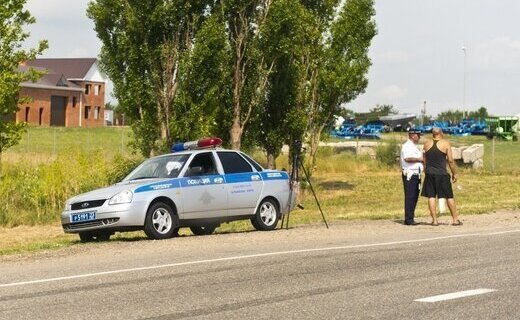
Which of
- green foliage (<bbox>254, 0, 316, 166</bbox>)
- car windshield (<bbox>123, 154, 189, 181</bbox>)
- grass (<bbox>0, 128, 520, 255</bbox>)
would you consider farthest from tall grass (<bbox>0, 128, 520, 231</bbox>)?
car windshield (<bbox>123, 154, 189, 181</bbox>)

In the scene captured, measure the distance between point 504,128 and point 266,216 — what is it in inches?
2532

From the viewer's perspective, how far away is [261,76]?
31.2m

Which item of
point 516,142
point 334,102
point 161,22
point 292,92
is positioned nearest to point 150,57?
point 161,22

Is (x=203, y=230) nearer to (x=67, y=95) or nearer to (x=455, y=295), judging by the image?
(x=455, y=295)

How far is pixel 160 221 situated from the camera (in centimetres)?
1714

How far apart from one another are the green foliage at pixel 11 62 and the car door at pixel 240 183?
954 centimetres

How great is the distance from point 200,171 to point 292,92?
52.2 ft

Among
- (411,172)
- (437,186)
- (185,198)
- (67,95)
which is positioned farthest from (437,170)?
(67,95)

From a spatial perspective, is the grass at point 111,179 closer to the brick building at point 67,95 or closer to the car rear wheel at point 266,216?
the car rear wheel at point 266,216

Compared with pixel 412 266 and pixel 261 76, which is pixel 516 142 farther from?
pixel 412 266

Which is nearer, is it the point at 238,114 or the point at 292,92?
the point at 238,114

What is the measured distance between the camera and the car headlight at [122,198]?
16703 mm

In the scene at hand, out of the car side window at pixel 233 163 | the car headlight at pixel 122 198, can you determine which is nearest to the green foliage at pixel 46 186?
the car side window at pixel 233 163

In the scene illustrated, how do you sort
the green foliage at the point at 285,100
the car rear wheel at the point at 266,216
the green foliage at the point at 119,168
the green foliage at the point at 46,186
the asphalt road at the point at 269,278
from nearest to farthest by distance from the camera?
the asphalt road at the point at 269,278 → the car rear wheel at the point at 266,216 → the green foliage at the point at 46,186 → the green foliage at the point at 119,168 → the green foliage at the point at 285,100
